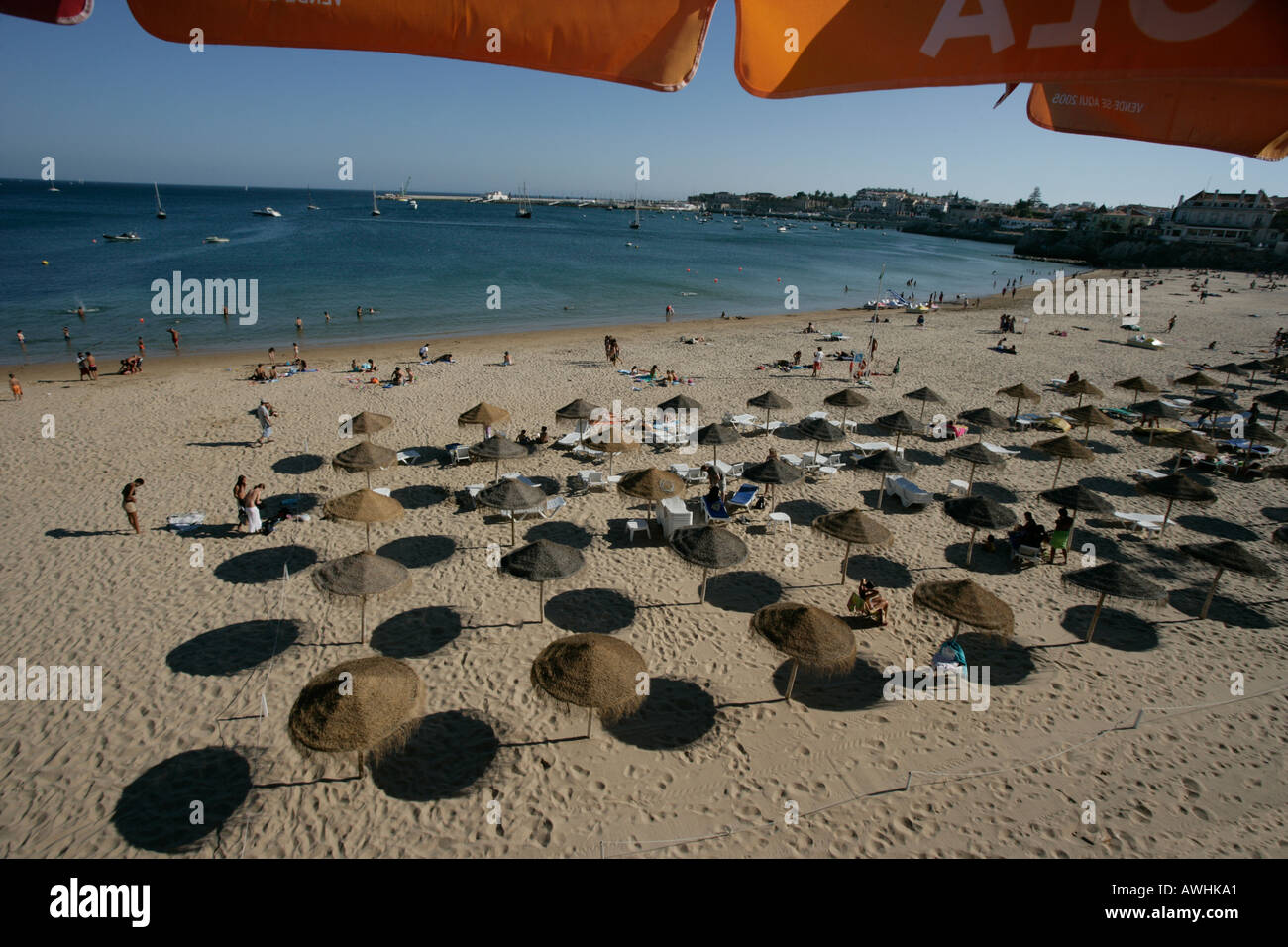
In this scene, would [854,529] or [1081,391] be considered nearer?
[854,529]

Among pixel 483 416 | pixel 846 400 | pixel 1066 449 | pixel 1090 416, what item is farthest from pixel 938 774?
pixel 1090 416

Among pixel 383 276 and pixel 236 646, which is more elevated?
pixel 383 276

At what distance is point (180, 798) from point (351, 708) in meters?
2.32

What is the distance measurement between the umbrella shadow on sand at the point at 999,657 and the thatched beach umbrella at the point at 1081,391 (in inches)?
545

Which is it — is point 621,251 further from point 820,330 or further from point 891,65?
point 891,65

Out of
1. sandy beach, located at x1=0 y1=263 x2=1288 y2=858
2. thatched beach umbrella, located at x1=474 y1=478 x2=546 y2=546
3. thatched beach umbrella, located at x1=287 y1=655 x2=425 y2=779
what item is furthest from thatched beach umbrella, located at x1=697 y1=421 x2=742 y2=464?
thatched beach umbrella, located at x1=287 y1=655 x2=425 y2=779

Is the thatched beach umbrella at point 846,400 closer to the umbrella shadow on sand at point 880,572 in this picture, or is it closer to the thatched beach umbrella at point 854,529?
the umbrella shadow on sand at point 880,572

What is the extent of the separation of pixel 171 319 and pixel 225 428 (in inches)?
841

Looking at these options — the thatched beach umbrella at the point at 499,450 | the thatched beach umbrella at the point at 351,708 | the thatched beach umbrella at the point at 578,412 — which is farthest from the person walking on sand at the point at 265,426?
the thatched beach umbrella at the point at 351,708

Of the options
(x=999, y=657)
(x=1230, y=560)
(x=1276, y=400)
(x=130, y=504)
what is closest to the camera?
(x=999, y=657)

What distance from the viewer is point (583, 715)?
7867 mm

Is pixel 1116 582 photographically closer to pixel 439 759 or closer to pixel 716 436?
pixel 716 436

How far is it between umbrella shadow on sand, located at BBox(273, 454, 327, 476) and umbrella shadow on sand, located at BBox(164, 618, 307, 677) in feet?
19.8

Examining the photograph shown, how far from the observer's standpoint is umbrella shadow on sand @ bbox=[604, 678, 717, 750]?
24.7 ft
